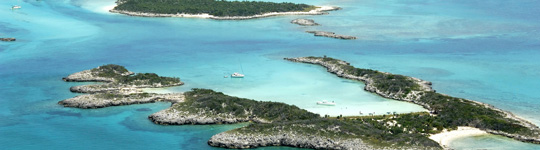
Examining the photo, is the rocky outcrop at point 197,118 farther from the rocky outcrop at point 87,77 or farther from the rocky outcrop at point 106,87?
the rocky outcrop at point 87,77

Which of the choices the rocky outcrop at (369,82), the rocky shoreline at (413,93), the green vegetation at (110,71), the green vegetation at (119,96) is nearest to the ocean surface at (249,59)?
the rocky shoreline at (413,93)

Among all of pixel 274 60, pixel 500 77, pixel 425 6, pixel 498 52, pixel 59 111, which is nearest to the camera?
pixel 59 111

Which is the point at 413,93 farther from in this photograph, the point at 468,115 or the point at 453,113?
the point at 468,115

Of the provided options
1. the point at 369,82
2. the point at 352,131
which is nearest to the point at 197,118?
the point at 352,131

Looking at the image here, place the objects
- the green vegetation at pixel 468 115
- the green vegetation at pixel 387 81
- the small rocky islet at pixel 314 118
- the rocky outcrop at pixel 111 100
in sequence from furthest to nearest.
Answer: the green vegetation at pixel 387 81, the rocky outcrop at pixel 111 100, the green vegetation at pixel 468 115, the small rocky islet at pixel 314 118

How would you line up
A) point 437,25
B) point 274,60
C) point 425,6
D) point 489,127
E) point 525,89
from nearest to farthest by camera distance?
point 489,127, point 525,89, point 274,60, point 437,25, point 425,6

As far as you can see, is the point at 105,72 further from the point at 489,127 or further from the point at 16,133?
Answer: the point at 489,127

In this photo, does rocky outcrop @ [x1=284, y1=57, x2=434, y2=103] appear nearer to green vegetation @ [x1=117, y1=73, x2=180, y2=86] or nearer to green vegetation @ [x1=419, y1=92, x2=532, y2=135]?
green vegetation @ [x1=419, y1=92, x2=532, y2=135]

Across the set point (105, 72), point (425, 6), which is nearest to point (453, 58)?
point (105, 72)
